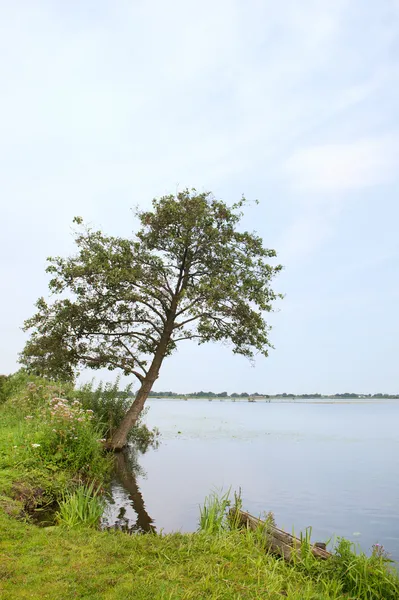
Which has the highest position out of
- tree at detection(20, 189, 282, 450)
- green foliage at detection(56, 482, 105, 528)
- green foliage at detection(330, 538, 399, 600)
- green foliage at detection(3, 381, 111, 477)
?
tree at detection(20, 189, 282, 450)

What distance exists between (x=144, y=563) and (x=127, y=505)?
23.2 ft

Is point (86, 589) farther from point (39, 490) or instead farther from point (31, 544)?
point (39, 490)

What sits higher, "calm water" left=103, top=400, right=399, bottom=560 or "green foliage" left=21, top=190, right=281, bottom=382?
"green foliage" left=21, top=190, right=281, bottom=382

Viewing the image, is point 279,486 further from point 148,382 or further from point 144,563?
point 144,563

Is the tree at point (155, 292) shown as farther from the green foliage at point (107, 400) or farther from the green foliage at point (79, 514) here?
the green foliage at point (79, 514)

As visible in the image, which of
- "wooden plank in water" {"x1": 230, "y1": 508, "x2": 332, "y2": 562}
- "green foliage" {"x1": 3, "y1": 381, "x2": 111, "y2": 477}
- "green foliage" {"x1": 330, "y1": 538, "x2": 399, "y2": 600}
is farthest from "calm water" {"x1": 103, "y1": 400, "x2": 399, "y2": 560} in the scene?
"green foliage" {"x1": 330, "y1": 538, "x2": 399, "y2": 600}

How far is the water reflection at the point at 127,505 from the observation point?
36.1ft

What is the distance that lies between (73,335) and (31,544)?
1678 cm

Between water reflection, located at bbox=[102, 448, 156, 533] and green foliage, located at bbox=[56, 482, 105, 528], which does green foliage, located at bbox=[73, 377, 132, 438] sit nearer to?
water reflection, located at bbox=[102, 448, 156, 533]

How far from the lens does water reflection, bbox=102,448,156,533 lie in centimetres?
1102

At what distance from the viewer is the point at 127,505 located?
13367 millimetres

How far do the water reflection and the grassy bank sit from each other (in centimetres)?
165

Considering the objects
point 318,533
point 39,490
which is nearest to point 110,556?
point 39,490

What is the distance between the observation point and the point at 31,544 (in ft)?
24.0
